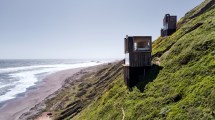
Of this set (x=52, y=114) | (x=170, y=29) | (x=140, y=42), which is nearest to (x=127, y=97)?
(x=140, y=42)

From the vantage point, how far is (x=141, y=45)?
20.7m

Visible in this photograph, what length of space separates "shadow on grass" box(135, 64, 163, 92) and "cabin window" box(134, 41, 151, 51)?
1807 millimetres

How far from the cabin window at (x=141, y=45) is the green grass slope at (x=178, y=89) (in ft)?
6.24

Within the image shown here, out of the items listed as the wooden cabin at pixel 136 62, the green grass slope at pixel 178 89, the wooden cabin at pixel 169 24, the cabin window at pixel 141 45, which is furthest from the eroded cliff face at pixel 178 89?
the wooden cabin at pixel 169 24

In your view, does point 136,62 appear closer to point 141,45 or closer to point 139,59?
point 139,59

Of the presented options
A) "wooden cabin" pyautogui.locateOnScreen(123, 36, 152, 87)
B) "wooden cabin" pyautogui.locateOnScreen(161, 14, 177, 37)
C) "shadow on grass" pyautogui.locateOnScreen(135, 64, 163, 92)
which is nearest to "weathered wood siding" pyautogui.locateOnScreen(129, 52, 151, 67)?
"wooden cabin" pyautogui.locateOnScreen(123, 36, 152, 87)

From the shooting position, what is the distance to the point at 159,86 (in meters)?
16.2

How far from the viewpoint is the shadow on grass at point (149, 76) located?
18109mm

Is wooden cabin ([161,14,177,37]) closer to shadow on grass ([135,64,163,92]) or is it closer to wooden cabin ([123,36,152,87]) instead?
wooden cabin ([123,36,152,87])

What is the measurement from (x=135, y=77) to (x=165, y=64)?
111 inches

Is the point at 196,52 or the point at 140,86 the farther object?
the point at 140,86

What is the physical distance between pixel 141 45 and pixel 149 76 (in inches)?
132

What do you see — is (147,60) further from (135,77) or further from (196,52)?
(196,52)

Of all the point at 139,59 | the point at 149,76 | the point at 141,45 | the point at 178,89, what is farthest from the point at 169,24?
the point at 178,89
